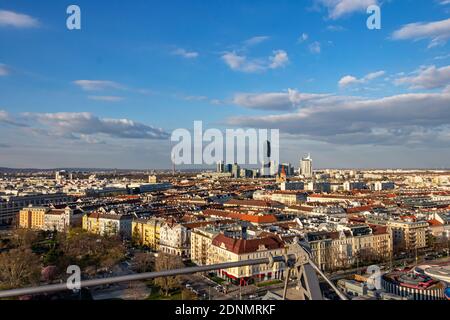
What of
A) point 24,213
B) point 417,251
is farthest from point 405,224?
point 24,213

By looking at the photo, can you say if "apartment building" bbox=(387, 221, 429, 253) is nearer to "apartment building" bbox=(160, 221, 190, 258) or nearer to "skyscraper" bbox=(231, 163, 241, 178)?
"apartment building" bbox=(160, 221, 190, 258)

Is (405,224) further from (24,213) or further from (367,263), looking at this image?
(24,213)

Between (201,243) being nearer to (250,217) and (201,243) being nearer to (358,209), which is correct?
(250,217)

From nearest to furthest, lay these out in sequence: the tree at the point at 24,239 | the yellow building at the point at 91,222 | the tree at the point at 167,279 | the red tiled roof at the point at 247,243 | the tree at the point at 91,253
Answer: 1. the tree at the point at 167,279
2. the red tiled roof at the point at 247,243
3. the tree at the point at 91,253
4. the tree at the point at 24,239
5. the yellow building at the point at 91,222

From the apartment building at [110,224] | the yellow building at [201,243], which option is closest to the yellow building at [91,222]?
the apartment building at [110,224]

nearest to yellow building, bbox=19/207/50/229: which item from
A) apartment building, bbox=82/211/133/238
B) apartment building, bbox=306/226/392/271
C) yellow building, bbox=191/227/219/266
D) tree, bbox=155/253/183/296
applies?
apartment building, bbox=82/211/133/238

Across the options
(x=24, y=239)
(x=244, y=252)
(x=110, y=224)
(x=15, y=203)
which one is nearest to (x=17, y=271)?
(x=244, y=252)

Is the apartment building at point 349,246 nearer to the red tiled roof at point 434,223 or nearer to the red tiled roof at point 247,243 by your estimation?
the red tiled roof at point 247,243
